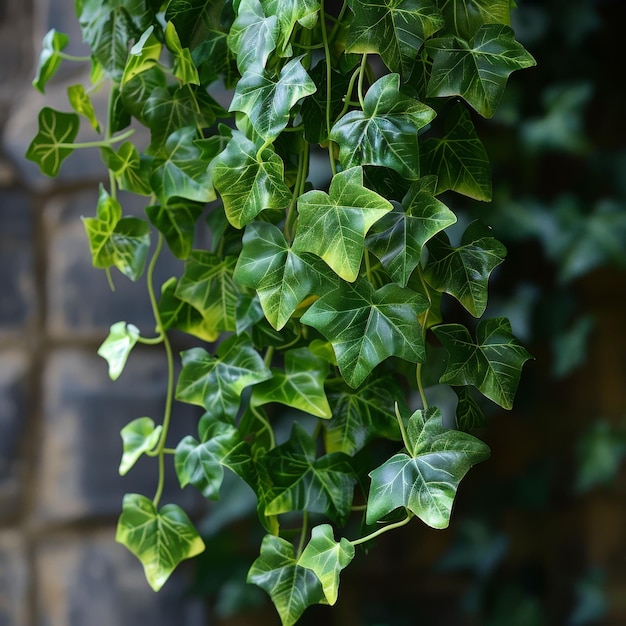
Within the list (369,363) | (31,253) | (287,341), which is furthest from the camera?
(31,253)

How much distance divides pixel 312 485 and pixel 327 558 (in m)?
0.08

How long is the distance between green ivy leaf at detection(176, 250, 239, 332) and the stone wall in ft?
1.57

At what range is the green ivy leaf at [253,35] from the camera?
505 millimetres

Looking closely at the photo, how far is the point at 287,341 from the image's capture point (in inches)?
24.0

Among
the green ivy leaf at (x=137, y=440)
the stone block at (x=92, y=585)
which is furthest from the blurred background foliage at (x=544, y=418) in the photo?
the green ivy leaf at (x=137, y=440)

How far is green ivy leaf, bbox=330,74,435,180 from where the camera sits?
48cm

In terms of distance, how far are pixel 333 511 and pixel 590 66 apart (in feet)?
2.96

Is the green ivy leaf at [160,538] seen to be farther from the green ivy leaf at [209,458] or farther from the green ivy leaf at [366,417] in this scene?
the green ivy leaf at [366,417]

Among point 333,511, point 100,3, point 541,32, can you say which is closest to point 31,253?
point 100,3

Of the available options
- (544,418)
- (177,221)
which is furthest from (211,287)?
(544,418)

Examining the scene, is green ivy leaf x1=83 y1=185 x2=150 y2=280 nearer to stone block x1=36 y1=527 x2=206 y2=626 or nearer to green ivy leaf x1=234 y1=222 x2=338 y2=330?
green ivy leaf x1=234 y1=222 x2=338 y2=330

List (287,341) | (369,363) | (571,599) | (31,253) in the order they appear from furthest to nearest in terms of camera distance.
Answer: (571,599) < (31,253) < (287,341) < (369,363)

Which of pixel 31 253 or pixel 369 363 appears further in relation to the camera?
pixel 31 253

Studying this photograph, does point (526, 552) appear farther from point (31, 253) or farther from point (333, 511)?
point (31, 253)
